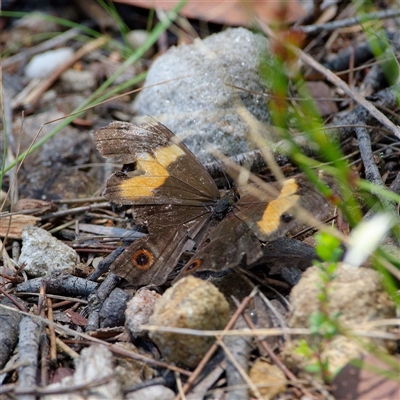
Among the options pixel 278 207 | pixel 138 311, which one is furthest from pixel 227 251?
pixel 138 311

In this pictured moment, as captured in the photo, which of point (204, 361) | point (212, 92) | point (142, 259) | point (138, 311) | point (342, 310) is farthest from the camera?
point (212, 92)

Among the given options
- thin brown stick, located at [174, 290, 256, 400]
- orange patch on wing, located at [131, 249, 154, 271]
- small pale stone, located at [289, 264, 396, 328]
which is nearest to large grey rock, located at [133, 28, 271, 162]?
orange patch on wing, located at [131, 249, 154, 271]

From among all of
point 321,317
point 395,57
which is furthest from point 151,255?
point 395,57

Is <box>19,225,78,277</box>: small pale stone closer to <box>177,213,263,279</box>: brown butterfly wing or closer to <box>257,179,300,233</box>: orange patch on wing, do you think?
<box>177,213,263,279</box>: brown butterfly wing

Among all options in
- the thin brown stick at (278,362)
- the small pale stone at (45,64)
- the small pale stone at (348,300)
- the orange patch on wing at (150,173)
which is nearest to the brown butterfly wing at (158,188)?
the orange patch on wing at (150,173)

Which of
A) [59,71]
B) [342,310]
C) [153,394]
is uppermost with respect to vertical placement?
[342,310]

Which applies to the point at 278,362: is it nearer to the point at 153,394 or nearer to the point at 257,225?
the point at 153,394

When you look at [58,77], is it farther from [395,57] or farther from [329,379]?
[329,379]
